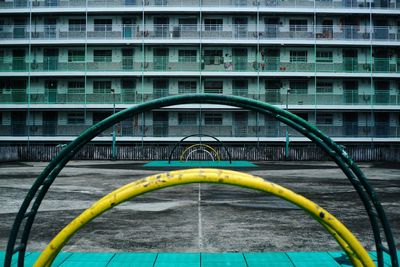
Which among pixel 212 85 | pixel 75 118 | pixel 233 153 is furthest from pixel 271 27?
pixel 75 118

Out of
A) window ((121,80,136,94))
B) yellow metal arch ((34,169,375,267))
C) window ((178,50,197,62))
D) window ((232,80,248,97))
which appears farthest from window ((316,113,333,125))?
yellow metal arch ((34,169,375,267))

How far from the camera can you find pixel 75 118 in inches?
1486

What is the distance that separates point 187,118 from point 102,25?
10976 mm

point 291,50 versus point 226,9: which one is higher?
point 226,9

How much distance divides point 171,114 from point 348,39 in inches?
648

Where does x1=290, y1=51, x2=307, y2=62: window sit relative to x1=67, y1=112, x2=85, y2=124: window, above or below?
above

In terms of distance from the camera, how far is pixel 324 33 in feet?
122

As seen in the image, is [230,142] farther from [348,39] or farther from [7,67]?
[7,67]

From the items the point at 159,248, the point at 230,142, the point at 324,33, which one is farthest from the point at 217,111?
the point at 159,248

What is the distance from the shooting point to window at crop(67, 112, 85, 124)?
3769cm

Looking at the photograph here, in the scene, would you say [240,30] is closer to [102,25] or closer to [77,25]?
[102,25]

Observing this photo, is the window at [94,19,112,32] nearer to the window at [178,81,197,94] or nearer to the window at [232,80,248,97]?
the window at [178,81,197,94]

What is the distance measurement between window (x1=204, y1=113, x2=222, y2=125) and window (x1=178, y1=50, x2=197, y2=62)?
4904mm

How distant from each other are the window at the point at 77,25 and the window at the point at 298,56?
Answer: 1850 centimetres
